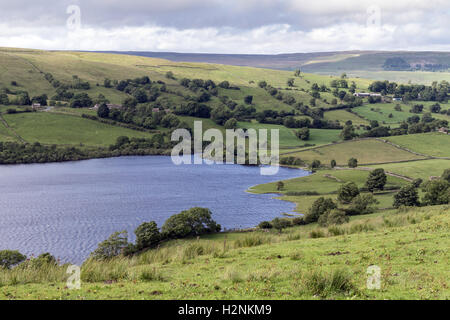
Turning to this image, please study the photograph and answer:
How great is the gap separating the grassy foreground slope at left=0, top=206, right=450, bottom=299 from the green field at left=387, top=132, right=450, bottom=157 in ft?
369

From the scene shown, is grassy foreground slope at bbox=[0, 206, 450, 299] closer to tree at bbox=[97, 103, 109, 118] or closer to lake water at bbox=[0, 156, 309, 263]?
lake water at bbox=[0, 156, 309, 263]

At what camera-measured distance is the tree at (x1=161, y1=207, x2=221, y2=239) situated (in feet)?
176

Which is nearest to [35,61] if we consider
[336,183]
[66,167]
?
[66,167]

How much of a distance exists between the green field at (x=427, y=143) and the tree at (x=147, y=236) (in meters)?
93.7

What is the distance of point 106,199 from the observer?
287 ft

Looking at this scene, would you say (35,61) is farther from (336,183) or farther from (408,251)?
(408,251)

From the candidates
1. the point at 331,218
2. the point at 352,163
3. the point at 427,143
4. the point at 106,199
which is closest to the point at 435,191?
the point at 331,218

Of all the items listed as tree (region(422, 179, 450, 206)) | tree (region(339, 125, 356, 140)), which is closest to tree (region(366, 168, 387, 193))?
tree (region(422, 179, 450, 206))

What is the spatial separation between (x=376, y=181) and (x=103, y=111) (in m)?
100

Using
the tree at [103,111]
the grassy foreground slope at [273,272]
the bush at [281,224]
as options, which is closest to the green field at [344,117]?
the tree at [103,111]

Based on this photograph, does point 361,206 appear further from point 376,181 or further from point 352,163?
point 352,163

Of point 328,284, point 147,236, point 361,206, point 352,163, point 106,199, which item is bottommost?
point 106,199

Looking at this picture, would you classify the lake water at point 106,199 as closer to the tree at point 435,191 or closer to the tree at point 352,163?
the tree at point 352,163

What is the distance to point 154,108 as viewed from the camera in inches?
6639
